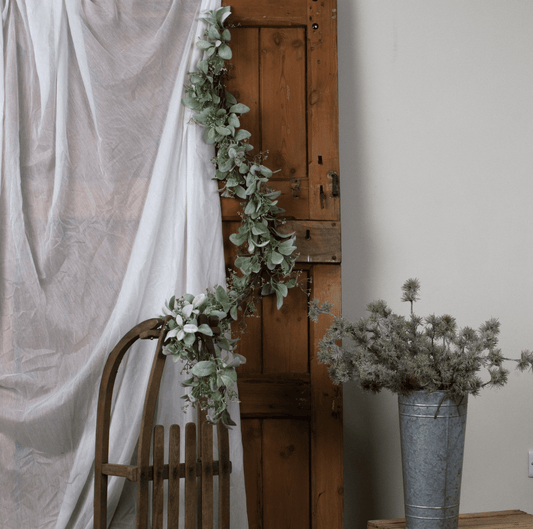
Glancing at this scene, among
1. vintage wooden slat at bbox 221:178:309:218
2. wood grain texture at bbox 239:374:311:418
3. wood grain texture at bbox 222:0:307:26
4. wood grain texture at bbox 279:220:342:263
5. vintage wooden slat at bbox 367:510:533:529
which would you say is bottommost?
vintage wooden slat at bbox 367:510:533:529

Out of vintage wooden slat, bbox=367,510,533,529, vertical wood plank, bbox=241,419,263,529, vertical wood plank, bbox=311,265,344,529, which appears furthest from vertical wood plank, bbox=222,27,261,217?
vintage wooden slat, bbox=367,510,533,529

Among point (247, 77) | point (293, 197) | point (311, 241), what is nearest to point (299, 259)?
point (311, 241)

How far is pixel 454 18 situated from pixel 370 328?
1070 millimetres

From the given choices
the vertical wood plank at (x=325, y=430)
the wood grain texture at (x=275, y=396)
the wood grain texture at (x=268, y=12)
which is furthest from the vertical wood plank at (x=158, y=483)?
the wood grain texture at (x=268, y=12)

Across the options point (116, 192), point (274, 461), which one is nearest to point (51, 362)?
point (116, 192)

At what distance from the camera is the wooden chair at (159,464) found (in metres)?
1.17

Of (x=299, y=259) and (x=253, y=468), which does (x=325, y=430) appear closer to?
(x=253, y=468)

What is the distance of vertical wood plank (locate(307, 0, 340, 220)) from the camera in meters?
1.52

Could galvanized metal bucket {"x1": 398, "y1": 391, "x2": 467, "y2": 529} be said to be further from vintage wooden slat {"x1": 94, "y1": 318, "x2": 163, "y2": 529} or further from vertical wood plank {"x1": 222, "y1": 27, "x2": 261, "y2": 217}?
vertical wood plank {"x1": 222, "y1": 27, "x2": 261, "y2": 217}

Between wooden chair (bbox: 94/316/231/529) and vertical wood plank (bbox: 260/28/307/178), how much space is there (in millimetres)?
516

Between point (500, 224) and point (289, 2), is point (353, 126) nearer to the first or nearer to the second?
point (289, 2)

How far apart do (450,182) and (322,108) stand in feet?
1.54

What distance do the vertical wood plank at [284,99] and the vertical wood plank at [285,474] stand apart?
0.68 metres

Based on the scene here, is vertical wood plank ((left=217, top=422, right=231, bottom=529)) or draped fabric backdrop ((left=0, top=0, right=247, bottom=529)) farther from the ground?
draped fabric backdrop ((left=0, top=0, right=247, bottom=529))
